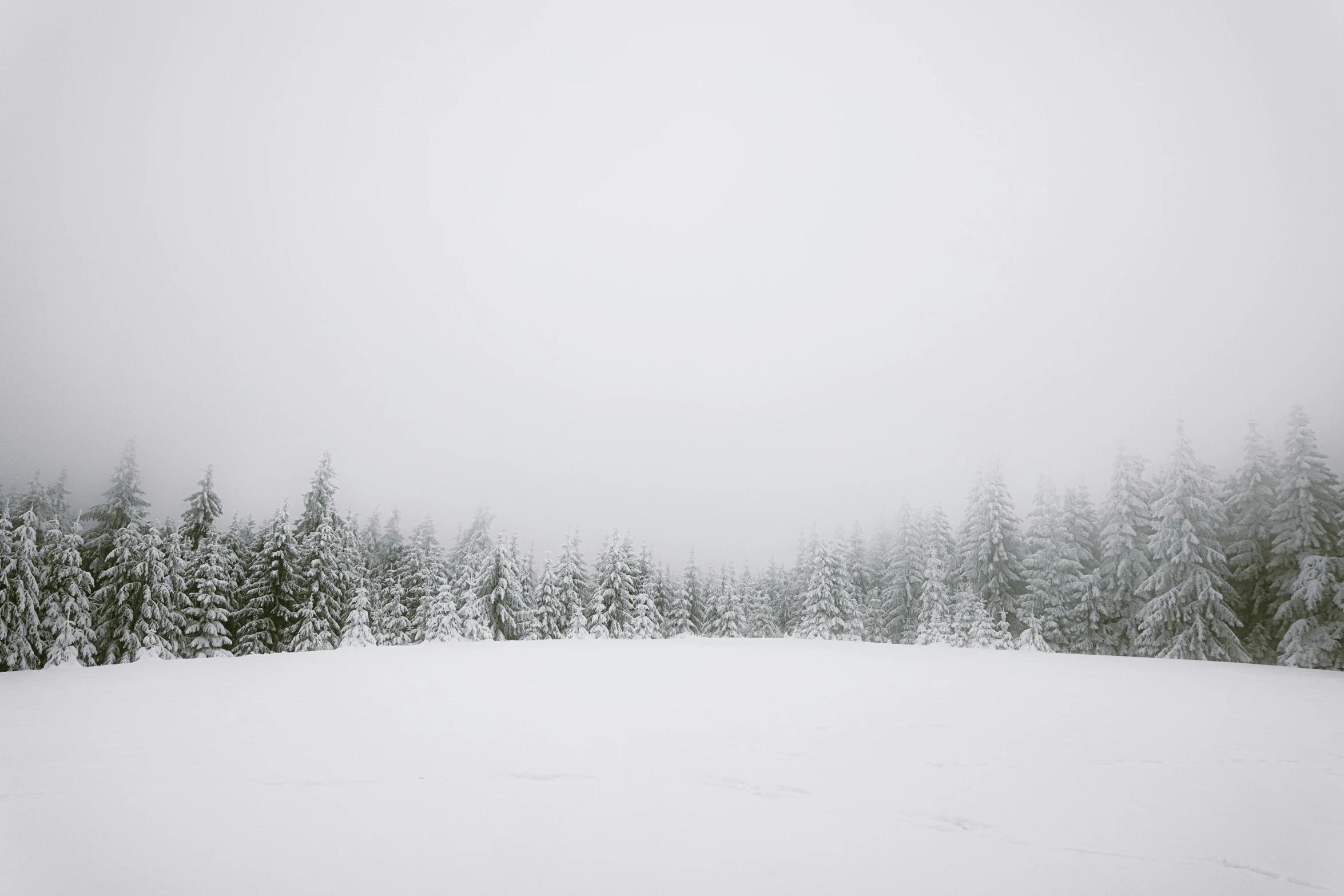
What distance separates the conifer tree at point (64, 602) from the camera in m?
21.1

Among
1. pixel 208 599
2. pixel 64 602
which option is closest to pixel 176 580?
pixel 208 599

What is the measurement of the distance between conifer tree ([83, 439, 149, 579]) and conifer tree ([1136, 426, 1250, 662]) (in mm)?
48102

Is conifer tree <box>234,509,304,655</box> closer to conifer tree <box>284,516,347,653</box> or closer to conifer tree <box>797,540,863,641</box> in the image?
conifer tree <box>284,516,347,653</box>

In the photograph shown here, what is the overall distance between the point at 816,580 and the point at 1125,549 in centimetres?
2003

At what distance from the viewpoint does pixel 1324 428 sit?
21.3 metres

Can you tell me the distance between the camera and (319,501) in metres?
29.2

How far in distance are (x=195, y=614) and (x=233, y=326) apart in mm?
16697

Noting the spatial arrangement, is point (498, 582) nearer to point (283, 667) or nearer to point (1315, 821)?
point (283, 667)

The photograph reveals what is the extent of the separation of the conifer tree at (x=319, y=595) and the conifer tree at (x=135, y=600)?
467 centimetres

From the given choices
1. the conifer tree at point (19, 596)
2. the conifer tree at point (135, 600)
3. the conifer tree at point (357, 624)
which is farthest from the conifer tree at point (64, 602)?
the conifer tree at point (357, 624)

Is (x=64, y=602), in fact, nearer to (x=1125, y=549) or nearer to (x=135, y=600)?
(x=135, y=600)

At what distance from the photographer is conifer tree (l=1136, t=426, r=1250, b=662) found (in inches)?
862

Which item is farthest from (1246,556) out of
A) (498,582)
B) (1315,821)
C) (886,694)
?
(498,582)

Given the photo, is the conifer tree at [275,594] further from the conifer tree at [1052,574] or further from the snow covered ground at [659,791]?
the conifer tree at [1052,574]
